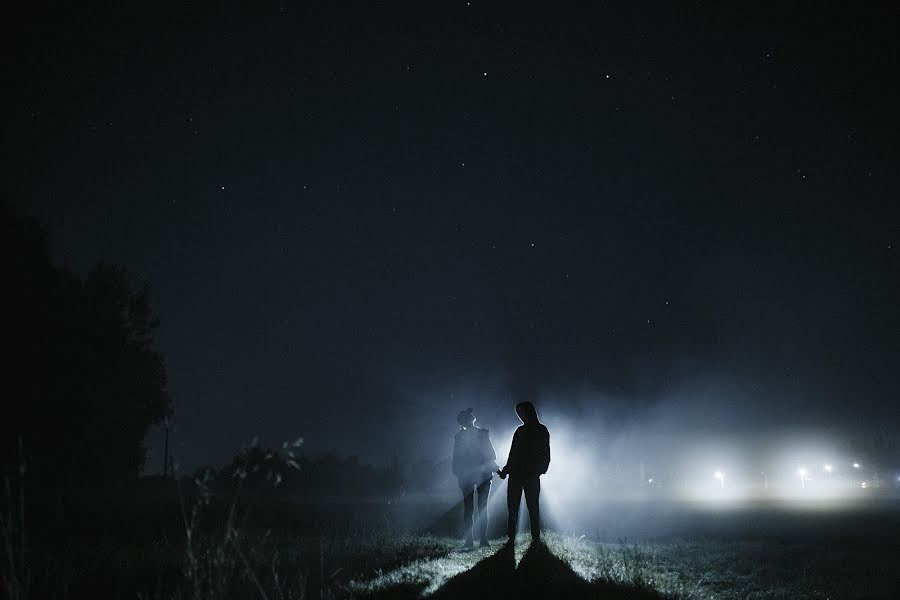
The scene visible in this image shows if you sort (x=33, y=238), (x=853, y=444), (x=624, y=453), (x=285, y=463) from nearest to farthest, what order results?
(x=285, y=463) → (x=33, y=238) → (x=624, y=453) → (x=853, y=444)

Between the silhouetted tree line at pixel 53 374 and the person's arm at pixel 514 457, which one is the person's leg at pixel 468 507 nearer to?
the person's arm at pixel 514 457

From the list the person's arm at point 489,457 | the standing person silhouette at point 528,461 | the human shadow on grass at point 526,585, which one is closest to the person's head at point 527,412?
the standing person silhouette at point 528,461

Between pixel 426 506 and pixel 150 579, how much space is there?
1570 cm

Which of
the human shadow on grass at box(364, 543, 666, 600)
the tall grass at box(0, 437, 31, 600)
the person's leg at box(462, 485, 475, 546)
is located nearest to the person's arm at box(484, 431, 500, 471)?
the person's leg at box(462, 485, 475, 546)

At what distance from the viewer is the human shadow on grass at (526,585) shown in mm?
5438

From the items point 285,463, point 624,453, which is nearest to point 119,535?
point 285,463

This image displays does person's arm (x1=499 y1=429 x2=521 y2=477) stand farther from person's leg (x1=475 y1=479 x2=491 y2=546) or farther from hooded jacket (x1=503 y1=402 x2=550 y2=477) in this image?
person's leg (x1=475 y1=479 x2=491 y2=546)

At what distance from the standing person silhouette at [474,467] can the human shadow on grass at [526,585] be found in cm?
354

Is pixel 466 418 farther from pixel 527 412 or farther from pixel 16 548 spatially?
pixel 16 548

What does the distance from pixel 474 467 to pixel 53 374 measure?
1844cm

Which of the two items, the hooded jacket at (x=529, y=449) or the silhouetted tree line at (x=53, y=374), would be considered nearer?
the hooded jacket at (x=529, y=449)

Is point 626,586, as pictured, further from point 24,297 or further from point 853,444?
point 853,444

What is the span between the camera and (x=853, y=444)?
154 m

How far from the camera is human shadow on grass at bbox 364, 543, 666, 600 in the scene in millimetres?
5438
